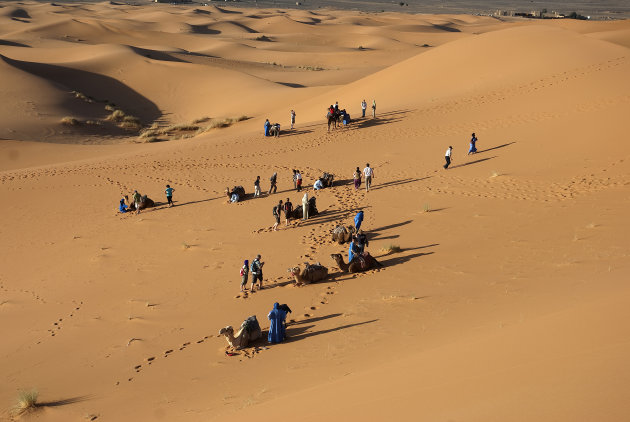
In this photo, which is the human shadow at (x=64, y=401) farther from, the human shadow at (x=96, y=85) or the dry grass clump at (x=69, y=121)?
the human shadow at (x=96, y=85)

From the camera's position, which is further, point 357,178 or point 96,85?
point 96,85

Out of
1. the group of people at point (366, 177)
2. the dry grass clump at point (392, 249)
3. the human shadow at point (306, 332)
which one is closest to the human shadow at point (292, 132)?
the group of people at point (366, 177)

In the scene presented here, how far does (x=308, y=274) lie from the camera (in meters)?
12.8

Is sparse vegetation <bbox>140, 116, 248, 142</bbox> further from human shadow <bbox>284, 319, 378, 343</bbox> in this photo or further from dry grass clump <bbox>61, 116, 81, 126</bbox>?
human shadow <bbox>284, 319, 378, 343</bbox>

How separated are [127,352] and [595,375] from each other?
797 cm

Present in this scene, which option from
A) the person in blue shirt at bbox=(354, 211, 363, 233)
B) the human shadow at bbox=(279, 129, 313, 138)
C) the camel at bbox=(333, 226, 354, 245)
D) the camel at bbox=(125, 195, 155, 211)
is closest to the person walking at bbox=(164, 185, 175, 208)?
the camel at bbox=(125, 195, 155, 211)

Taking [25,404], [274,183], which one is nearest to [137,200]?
[274,183]

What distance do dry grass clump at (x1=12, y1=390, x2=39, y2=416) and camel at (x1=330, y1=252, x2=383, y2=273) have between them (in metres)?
6.63

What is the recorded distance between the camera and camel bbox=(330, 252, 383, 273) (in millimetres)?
13109

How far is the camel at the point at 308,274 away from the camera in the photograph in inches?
504

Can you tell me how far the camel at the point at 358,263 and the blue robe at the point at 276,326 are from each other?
3.12 m

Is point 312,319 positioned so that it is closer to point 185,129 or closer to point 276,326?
point 276,326

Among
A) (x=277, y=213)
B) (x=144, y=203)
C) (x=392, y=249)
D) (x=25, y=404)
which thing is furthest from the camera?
(x=144, y=203)

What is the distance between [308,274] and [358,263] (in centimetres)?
117
